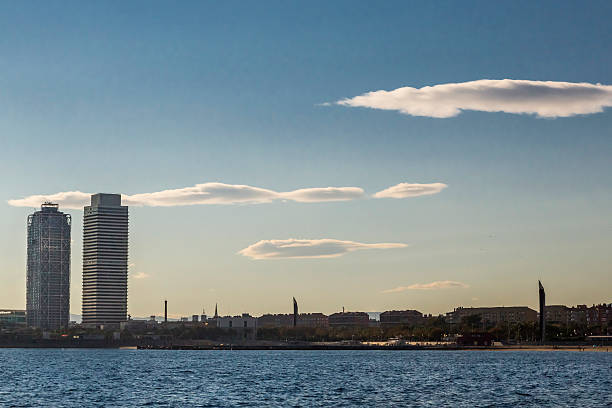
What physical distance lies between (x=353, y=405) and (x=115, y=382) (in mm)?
61873

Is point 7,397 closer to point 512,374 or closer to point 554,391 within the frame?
point 554,391

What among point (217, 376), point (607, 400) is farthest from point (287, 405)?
point (217, 376)

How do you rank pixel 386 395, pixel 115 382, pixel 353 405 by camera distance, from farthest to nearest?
pixel 115 382 < pixel 386 395 < pixel 353 405

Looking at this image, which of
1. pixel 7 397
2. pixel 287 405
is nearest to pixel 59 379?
pixel 7 397

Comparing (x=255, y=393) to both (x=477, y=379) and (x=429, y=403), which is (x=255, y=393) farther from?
(x=477, y=379)

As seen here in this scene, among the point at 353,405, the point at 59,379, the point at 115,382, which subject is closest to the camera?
the point at 353,405

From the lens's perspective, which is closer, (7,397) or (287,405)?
(287,405)

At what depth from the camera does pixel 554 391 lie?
433ft

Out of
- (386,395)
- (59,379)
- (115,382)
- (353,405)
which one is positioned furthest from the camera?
(59,379)

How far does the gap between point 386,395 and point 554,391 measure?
78.0 feet

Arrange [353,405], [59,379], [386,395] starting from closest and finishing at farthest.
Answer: [353,405] < [386,395] < [59,379]

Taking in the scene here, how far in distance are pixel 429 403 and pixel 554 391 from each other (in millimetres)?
27362

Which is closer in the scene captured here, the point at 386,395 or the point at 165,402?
the point at 165,402

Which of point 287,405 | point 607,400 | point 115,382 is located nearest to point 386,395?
point 287,405
